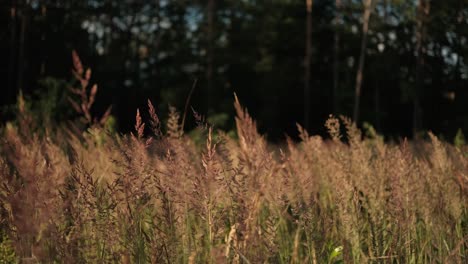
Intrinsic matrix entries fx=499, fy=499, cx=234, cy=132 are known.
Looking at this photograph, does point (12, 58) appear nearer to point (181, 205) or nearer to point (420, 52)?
point (420, 52)

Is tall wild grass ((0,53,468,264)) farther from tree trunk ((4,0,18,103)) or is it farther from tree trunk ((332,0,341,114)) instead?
tree trunk ((332,0,341,114))

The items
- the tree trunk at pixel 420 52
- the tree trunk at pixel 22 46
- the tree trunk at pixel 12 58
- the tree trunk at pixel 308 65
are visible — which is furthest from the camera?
the tree trunk at pixel 308 65

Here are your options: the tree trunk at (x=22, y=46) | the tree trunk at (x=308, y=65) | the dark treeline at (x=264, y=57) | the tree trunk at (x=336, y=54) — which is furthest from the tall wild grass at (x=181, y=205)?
the tree trunk at (x=336, y=54)

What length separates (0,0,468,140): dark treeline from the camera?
22297 millimetres

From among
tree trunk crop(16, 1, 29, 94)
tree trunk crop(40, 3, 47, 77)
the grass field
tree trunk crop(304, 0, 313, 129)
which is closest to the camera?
the grass field

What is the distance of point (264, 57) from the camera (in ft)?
95.1

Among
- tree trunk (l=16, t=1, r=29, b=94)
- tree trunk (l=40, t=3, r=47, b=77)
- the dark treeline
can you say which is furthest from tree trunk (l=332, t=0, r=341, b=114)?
tree trunk (l=16, t=1, r=29, b=94)

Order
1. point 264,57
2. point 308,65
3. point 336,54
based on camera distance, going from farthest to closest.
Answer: point 264,57 → point 336,54 → point 308,65

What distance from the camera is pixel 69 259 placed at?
4.35ft

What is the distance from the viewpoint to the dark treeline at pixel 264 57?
2230 centimetres

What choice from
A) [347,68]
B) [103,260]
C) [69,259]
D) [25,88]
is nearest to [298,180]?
[103,260]

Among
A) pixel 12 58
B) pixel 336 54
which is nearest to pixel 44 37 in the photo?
Result: pixel 12 58

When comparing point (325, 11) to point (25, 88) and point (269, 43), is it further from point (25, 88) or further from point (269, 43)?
point (25, 88)

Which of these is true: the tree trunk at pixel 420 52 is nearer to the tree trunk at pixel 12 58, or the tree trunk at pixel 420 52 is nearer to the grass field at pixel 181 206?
the tree trunk at pixel 12 58
